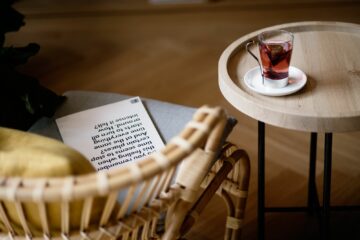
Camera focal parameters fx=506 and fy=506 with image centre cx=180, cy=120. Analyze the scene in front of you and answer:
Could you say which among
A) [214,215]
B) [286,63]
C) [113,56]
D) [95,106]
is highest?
[286,63]

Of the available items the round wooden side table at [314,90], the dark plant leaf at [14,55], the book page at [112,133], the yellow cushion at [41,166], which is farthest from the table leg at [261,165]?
the dark plant leaf at [14,55]

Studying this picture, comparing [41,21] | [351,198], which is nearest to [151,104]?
[351,198]

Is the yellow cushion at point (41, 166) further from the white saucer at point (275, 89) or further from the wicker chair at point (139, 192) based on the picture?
the white saucer at point (275, 89)

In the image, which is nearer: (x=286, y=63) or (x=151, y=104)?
(x=286, y=63)

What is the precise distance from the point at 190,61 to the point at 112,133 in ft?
4.12

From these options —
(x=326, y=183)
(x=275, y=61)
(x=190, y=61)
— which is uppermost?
(x=275, y=61)

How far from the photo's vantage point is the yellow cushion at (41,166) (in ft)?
2.31

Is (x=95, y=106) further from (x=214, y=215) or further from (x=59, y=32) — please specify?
(x=59, y=32)

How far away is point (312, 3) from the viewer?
2.68m

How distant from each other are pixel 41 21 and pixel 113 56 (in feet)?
2.13

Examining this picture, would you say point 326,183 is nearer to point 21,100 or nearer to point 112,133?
point 112,133

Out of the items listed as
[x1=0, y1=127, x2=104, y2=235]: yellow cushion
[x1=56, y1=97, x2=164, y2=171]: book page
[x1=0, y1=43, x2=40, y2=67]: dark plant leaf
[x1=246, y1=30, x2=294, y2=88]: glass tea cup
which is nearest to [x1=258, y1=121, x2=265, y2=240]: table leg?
[x1=246, y1=30, x2=294, y2=88]: glass tea cup

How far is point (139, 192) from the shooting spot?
2.63 feet

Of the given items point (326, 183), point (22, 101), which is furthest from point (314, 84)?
point (22, 101)
